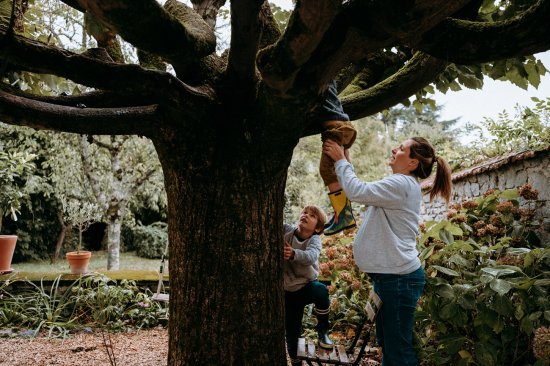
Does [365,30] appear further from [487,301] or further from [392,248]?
[487,301]

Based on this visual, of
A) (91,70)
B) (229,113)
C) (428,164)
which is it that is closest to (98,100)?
(91,70)

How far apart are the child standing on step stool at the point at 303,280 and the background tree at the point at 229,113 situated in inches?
35.5

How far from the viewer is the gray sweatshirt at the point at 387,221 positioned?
84.9 inches

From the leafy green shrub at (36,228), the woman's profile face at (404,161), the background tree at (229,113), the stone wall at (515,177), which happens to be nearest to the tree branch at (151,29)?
the background tree at (229,113)

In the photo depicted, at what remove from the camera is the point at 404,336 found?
7.33 feet

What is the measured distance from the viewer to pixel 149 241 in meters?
13.6

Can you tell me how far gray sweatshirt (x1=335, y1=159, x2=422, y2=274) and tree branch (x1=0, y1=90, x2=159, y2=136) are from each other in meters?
1.08

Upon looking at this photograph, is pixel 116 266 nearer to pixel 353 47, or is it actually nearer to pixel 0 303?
pixel 0 303

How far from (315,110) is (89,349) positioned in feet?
12.4

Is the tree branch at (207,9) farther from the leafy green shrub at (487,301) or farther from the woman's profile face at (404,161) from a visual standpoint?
the leafy green shrub at (487,301)

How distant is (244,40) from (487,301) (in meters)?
2.48

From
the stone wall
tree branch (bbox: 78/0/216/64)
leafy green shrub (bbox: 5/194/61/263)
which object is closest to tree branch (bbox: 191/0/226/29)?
tree branch (bbox: 78/0/216/64)

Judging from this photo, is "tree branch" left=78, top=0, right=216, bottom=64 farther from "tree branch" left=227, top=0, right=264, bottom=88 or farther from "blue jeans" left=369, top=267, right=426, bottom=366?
"blue jeans" left=369, top=267, right=426, bottom=366

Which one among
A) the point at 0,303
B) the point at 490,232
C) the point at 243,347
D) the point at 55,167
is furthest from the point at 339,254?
the point at 55,167
